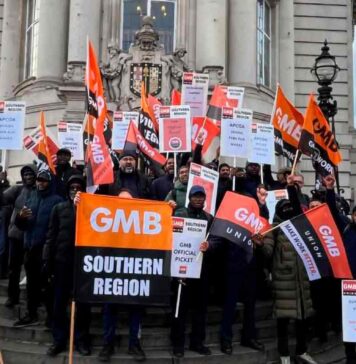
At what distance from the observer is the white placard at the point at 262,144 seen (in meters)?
10.3

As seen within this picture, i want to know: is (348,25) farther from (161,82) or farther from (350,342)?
(350,342)

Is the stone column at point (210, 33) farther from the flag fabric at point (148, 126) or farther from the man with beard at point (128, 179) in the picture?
the man with beard at point (128, 179)

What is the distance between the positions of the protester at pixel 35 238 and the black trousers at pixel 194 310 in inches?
74.0

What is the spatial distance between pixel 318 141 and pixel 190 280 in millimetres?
3516

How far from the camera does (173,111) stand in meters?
9.79

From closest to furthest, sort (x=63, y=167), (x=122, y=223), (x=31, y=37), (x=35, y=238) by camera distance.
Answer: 1. (x=122, y=223)
2. (x=35, y=238)
3. (x=63, y=167)
4. (x=31, y=37)

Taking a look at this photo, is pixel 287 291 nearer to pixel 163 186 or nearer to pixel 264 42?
pixel 163 186

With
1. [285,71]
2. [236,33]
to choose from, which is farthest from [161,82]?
[285,71]

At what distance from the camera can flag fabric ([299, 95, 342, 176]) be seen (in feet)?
30.5

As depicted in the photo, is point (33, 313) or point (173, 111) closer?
point (33, 313)

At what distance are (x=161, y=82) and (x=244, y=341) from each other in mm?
10410

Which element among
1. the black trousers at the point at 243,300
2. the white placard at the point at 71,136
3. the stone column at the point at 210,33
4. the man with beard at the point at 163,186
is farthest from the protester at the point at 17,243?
the stone column at the point at 210,33

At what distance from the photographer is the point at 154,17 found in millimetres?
19094

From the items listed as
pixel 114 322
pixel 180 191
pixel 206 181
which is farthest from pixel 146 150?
pixel 114 322
